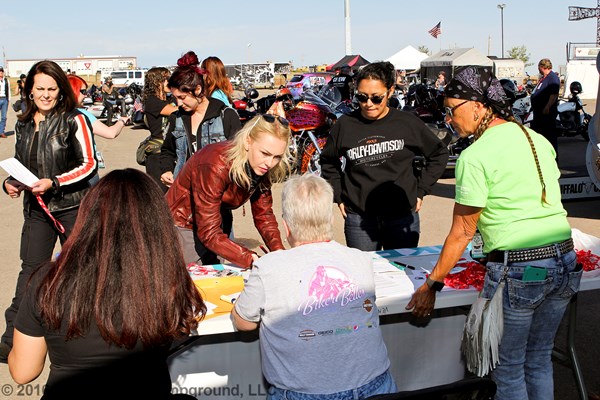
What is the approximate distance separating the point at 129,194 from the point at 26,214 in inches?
89.1

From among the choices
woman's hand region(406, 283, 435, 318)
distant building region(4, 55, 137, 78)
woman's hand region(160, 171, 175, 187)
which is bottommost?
woman's hand region(406, 283, 435, 318)

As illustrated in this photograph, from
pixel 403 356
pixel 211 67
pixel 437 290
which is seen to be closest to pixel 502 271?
pixel 437 290

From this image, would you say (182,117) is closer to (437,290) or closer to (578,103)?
(437,290)

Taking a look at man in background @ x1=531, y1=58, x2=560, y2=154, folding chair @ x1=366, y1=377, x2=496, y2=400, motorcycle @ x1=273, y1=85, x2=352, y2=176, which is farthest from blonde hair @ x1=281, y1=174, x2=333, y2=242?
man in background @ x1=531, y1=58, x2=560, y2=154

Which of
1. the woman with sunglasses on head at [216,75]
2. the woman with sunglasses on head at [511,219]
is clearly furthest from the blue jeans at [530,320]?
the woman with sunglasses on head at [216,75]

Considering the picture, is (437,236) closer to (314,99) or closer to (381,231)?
(381,231)

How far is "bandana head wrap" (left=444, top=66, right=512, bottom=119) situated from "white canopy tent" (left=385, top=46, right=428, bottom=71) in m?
40.8

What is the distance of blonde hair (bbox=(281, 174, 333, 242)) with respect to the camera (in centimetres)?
253

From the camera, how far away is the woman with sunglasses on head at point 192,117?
4273mm

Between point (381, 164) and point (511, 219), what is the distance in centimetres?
130

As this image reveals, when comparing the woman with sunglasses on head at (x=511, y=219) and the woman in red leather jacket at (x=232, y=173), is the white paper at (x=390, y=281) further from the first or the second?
the woman in red leather jacket at (x=232, y=173)

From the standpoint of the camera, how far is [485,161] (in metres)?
2.64

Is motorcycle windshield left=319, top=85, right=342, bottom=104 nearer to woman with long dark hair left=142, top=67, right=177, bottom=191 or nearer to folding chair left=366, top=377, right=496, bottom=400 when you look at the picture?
woman with long dark hair left=142, top=67, right=177, bottom=191

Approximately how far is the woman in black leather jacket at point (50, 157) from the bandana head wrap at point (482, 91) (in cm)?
233
